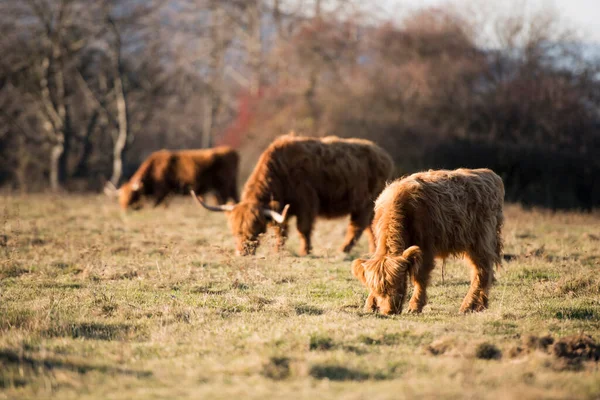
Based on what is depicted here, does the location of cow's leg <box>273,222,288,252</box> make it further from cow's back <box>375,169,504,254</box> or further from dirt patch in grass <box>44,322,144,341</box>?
dirt patch in grass <box>44,322,144,341</box>

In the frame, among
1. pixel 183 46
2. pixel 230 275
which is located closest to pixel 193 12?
pixel 183 46

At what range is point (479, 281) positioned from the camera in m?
7.36

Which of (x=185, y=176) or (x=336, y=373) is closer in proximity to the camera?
(x=336, y=373)

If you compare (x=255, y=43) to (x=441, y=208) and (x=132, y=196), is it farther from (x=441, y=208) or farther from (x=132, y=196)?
(x=441, y=208)

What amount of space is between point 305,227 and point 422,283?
4.50 m

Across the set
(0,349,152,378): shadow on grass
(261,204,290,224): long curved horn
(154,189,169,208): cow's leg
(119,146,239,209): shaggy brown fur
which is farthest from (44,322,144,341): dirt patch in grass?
(154,189,169,208): cow's leg

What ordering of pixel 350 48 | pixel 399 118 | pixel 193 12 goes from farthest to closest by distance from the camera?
pixel 193 12 → pixel 350 48 → pixel 399 118

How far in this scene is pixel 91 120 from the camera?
31938 millimetres

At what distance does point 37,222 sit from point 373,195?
716cm

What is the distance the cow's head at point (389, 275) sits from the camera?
648 centimetres

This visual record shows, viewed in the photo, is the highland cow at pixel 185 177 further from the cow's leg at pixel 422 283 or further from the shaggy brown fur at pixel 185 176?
the cow's leg at pixel 422 283

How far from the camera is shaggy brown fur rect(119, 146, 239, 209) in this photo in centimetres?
1889

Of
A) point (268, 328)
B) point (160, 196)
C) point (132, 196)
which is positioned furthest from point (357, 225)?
point (132, 196)

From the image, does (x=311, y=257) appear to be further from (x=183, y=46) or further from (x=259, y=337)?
(x=183, y=46)
